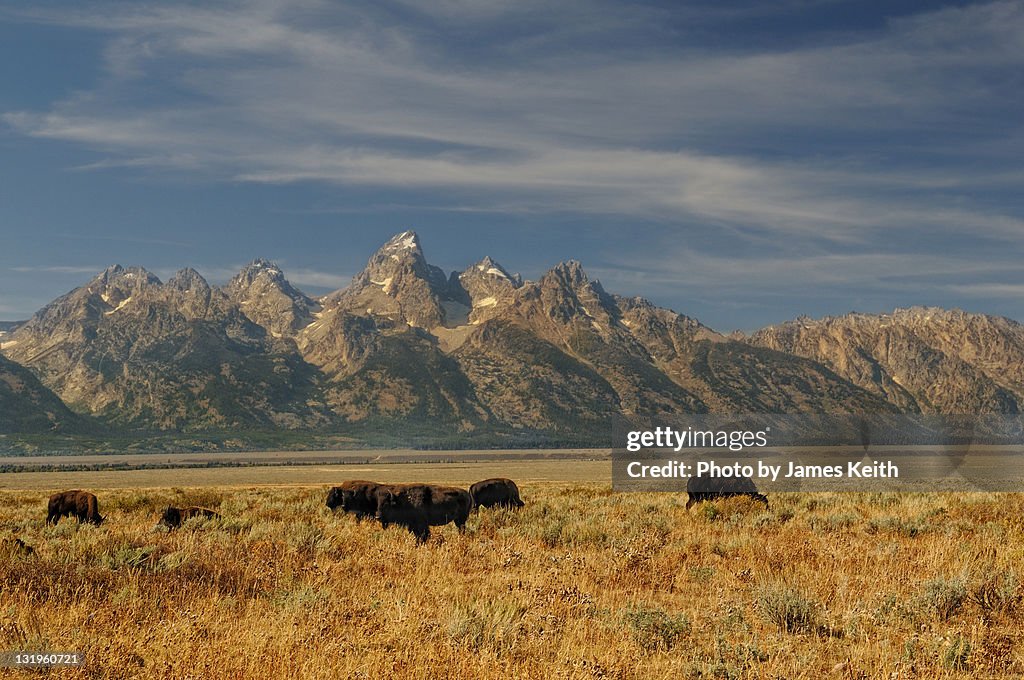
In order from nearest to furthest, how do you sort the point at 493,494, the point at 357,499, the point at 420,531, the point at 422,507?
the point at 420,531
the point at 422,507
the point at 357,499
the point at 493,494

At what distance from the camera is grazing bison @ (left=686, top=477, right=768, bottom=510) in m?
24.1

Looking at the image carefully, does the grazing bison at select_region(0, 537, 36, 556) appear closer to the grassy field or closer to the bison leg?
the grassy field

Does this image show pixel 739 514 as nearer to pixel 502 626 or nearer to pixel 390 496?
pixel 390 496

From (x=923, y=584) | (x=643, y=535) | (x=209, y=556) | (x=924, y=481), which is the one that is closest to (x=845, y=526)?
(x=643, y=535)

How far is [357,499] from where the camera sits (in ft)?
71.2

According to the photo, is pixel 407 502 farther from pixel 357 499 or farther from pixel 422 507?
pixel 357 499

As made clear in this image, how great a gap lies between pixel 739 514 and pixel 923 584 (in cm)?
1035

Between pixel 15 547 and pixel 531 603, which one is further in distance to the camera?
pixel 15 547

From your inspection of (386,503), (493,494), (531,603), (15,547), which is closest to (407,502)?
(386,503)

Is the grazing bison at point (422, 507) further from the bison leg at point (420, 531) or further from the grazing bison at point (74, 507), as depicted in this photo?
the grazing bison at point (74, 507)

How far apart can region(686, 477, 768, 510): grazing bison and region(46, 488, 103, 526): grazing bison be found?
17677mm

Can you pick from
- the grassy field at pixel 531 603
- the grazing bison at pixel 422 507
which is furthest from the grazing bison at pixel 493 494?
the grassy field at pixel 531 603

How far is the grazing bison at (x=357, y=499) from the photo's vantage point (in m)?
21.2

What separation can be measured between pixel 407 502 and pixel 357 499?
168 inches
